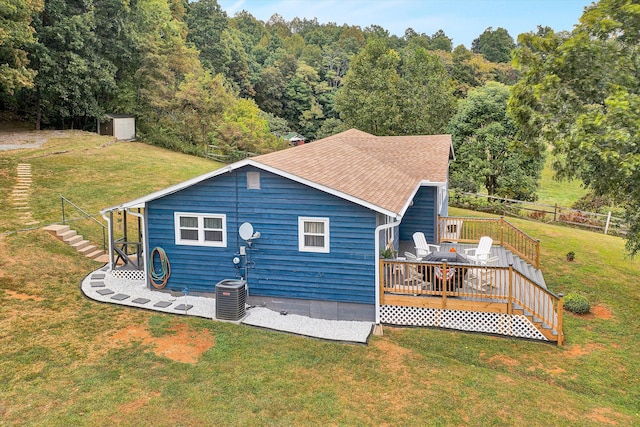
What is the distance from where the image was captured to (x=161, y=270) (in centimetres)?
1343

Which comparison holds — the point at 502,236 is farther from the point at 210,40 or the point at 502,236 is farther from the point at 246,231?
the point at 210,40

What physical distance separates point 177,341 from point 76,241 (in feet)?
29.5

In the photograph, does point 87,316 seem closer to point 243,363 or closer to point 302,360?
point 243,363

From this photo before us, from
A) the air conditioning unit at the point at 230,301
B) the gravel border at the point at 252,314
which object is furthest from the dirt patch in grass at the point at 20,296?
the air conditioning unit at the point at 230,301

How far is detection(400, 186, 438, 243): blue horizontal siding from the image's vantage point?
17.3 metres

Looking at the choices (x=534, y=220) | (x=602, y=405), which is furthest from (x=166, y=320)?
(x=534, y=220)

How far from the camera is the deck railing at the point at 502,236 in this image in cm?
1635

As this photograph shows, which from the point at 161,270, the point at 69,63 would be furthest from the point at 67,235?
the point at 69,63

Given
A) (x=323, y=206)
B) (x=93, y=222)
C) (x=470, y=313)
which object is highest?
(x=323, y=206)

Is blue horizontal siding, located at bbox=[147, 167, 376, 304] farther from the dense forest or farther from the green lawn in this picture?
the green lawn

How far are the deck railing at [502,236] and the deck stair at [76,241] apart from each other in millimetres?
12612

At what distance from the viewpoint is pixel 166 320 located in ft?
38.3

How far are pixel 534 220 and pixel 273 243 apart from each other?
20523 millimetres

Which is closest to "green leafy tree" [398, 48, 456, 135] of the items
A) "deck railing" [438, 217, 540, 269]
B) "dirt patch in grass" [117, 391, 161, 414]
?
"deck railing" [438, 217, 540, 269]
